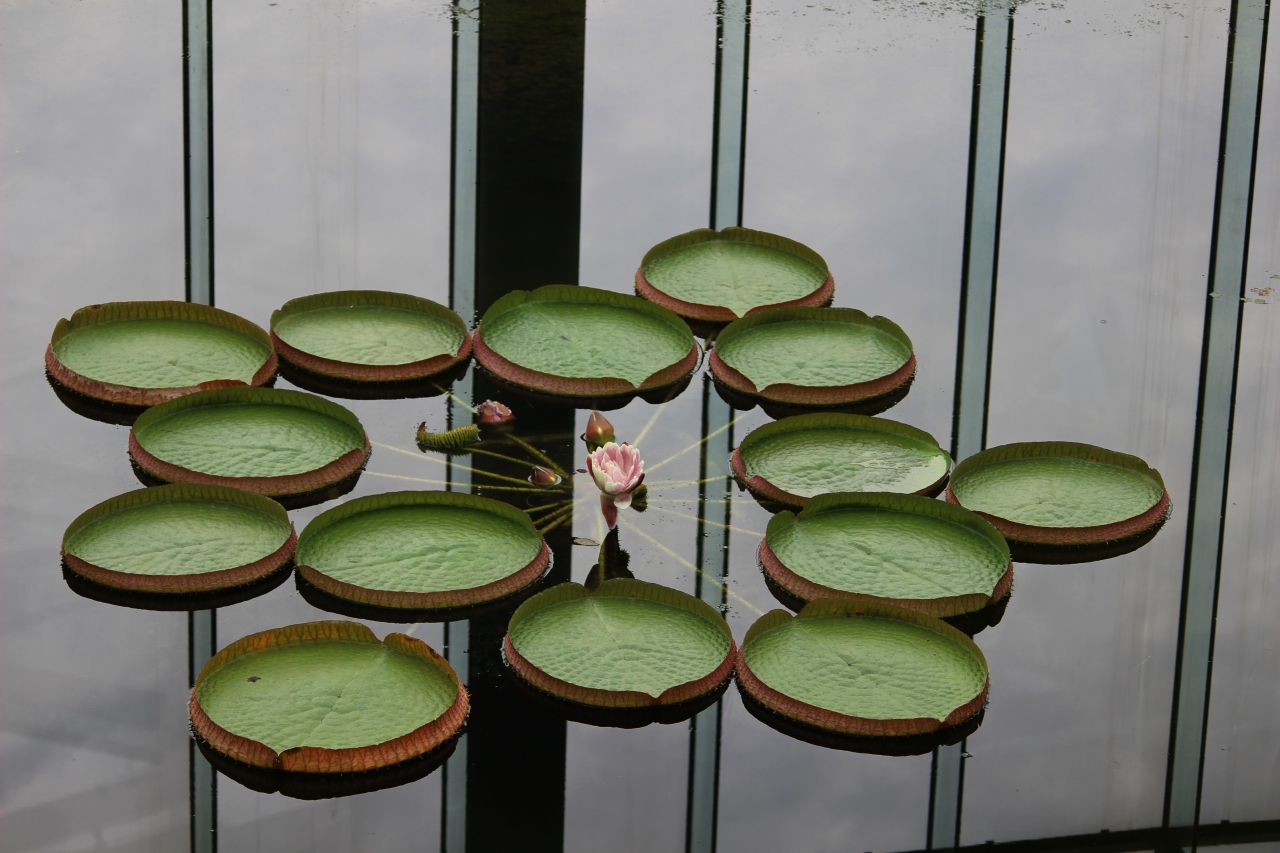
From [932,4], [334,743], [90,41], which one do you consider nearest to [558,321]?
[334,743]

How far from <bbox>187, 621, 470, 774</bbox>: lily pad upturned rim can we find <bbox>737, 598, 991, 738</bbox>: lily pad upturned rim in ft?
1.86

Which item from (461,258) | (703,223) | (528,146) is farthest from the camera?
(528,146)

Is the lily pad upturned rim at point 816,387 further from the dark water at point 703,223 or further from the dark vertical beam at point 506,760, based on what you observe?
the dark vertical beam at point 506,760

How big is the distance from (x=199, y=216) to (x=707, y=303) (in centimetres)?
158

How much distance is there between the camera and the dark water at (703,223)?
3.28 metres

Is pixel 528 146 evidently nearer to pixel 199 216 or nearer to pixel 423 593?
pixel 199 216

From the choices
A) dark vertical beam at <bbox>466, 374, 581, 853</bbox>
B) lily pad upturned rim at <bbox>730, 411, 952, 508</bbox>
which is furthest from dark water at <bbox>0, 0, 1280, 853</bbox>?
lily pad upturned rim at <bbox>730, 411, 952, 508</bbox>

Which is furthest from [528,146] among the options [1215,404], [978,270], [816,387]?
[1215,404]

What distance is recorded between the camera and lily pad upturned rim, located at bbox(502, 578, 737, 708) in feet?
10.9

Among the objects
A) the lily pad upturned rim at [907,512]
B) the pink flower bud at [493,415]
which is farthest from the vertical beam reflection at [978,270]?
the pink flower bud at [493,415]

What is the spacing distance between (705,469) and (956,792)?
1.13m

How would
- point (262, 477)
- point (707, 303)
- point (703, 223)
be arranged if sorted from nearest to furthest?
point (262, 477) < point (707, 303) < point (703, 223)

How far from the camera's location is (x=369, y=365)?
14.6ft

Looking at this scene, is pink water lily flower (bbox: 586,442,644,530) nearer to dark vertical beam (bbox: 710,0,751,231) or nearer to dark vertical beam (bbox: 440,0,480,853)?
dark vertical beam (bbox: 440,0,480,853)
